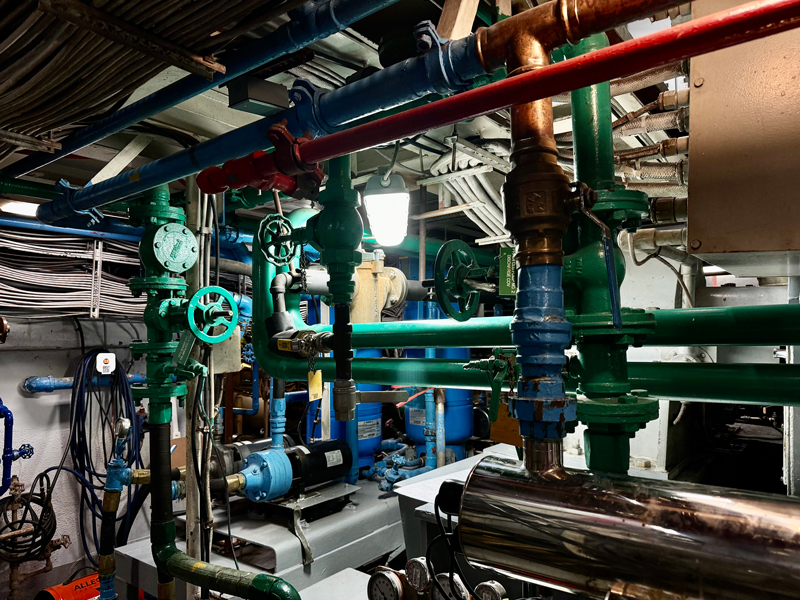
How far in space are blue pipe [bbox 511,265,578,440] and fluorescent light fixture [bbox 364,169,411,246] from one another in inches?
46.5

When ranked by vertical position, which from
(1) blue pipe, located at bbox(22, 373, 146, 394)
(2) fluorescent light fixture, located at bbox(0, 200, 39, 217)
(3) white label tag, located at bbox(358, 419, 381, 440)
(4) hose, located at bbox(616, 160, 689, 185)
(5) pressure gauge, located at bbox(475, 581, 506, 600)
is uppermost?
(2) fluorescent light fixture, located at bbox(0, 200, 39, 217)

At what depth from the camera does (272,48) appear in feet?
4.32

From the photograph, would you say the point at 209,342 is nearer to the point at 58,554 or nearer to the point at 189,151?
A: the point at 189,151

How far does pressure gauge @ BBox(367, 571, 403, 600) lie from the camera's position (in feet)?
4.80

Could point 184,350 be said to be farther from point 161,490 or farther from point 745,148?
A: point 745,148

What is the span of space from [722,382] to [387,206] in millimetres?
1308

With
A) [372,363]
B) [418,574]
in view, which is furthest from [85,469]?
[418,574]

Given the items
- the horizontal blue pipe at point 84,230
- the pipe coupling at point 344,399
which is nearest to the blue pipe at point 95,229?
the horizontal blue pipe at point 84,230

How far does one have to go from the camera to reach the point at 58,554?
374 cm

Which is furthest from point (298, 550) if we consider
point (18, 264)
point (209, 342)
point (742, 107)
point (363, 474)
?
point (742, 107)

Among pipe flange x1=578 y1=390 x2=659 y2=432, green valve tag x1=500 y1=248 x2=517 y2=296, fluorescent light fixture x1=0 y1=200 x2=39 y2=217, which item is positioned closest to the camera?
pipe flange x1=578 y1=390 x2=659 y2=432

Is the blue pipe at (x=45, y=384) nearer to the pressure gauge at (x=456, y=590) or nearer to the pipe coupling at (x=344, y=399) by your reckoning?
the pipe coupling at (x=344, y=399)

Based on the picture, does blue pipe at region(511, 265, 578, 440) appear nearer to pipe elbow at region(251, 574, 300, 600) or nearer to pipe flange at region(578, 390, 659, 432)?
pipe flange at region(578, 390, 659, 432)

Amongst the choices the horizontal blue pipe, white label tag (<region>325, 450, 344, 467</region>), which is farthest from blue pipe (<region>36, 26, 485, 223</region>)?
white label tag (<region>325, 450, 344, 467</region>)
